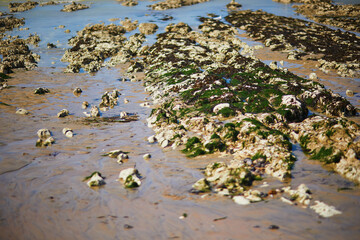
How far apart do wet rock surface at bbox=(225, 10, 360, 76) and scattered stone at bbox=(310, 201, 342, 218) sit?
12.1 metres

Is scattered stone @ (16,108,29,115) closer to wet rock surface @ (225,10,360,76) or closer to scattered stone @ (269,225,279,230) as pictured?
scattered stone @ (269,225,279,230)

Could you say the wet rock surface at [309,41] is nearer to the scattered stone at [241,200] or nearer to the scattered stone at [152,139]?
the scattered stone at [152,139]

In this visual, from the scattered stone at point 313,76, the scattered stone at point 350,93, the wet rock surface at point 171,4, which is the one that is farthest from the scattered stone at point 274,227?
the wet rock surface at point 171,4

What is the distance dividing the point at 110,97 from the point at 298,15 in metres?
30.8

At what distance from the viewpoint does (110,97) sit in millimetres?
11766

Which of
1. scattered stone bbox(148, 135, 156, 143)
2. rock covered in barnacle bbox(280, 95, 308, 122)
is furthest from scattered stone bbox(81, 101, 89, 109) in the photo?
rock covered in barnacle bbox(280, 95, 308, 122)

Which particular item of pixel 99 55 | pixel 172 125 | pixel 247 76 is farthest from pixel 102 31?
pixel 172 125

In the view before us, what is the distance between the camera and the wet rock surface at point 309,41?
584 inches

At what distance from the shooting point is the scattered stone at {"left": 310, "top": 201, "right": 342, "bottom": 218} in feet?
13.4

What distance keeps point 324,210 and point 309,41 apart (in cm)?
1944

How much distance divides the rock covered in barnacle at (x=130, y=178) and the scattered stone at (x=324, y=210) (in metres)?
3.76

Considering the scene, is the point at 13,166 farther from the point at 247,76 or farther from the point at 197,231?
the point at 247,76

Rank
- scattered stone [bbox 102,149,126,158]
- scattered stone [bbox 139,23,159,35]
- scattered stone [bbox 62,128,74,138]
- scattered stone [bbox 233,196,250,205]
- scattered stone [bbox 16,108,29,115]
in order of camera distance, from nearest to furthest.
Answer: scattered stone [bbox 233,196,250,205], scattered stone [bbox 102,149,126,158], scattered stone [bbox 62,128,74,138], scattered stone [bbox 16,108,29,115], scattered stone [bbox 139,23,159,35]

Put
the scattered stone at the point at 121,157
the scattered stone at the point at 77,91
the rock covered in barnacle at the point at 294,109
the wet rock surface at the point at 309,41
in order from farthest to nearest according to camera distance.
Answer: the wet rock surface at the point at 309,41 → the scattered stone at the point at 77,91 → the rock covered in barnacle at the point at 294,109 → the scattered stone at the point at 121,157
